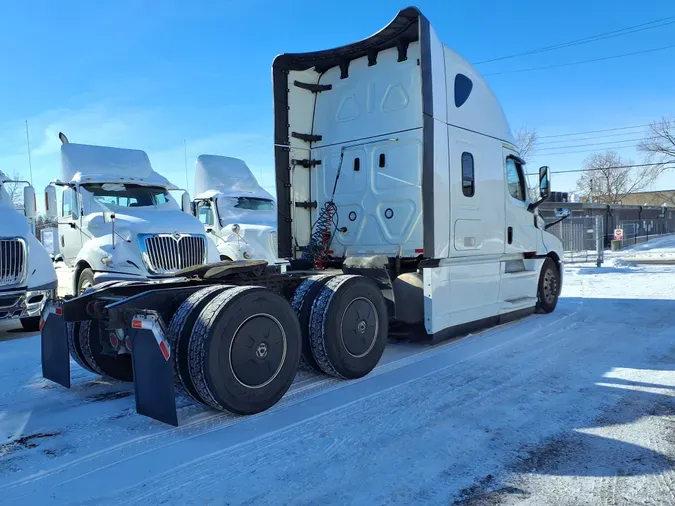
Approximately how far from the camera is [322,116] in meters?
7.46

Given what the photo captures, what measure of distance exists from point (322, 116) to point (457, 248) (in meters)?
2.80

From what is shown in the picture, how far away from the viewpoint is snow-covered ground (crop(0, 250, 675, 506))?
2924 millimetres

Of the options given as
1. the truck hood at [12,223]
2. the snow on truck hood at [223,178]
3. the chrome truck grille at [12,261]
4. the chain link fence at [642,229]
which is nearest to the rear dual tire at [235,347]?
the chrome truck grille at [12,261]

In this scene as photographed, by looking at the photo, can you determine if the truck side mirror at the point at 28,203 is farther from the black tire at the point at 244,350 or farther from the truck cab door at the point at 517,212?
the truck cab door at the point at 517,212

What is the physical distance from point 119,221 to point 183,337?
6.18m

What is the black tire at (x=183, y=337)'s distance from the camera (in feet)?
12.7

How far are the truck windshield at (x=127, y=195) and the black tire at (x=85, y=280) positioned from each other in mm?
1486

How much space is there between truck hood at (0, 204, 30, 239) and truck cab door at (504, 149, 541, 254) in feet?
24.7

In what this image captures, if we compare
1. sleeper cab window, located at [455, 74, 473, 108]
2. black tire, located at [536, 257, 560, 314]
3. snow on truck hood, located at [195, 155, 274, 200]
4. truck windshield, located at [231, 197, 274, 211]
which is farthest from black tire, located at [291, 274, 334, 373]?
snow on truck hood, located at [195, 155, 274, 200]

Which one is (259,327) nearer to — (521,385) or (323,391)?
(323,391)

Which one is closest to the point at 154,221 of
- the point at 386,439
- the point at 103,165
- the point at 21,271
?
the point at 103,165

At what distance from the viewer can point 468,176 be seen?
6762 mm

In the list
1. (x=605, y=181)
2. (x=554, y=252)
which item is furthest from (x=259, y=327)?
(x=605, y=181)

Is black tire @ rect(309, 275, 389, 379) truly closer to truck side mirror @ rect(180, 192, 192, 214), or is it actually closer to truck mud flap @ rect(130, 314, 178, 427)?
truck mud flap @ rect(130, 314, 178, 427)
